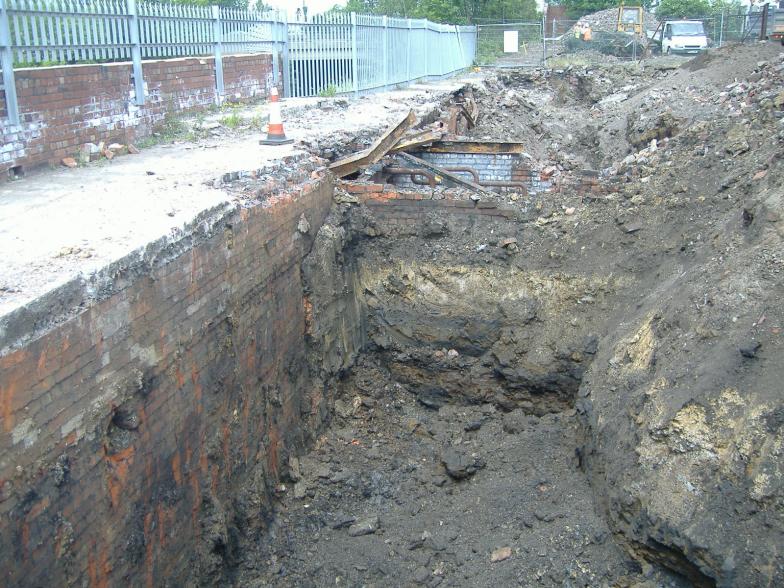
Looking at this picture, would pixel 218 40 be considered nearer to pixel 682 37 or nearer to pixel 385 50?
pixel 385 50

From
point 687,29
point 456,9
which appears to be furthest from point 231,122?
point 456,9

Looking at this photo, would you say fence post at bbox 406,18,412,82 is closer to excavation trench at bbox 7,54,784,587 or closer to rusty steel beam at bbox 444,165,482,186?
excavation trench at bbox 7,54,784,587

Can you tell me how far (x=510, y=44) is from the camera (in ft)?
96.0

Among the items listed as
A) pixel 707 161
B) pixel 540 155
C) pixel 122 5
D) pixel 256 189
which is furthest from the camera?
pixel 540 155

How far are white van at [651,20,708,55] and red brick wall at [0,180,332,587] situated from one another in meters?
23.1

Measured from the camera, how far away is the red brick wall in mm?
3156

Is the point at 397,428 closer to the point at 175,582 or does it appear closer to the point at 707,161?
the point at 175,582

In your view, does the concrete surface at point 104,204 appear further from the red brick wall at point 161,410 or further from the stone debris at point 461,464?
the stone debris at point 461,464

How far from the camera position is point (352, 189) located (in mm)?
7457

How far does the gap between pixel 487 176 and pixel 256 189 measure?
3.67 m

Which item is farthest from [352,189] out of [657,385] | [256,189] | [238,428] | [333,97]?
[333,97]

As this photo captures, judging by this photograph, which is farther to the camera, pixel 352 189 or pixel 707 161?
pixel 352 189

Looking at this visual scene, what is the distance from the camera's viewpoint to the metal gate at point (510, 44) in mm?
28328

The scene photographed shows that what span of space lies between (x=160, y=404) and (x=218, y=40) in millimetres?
7654
